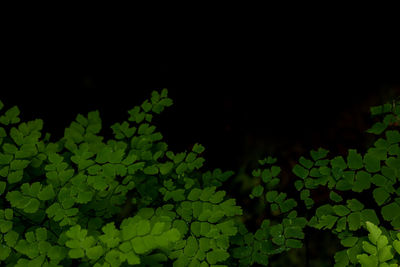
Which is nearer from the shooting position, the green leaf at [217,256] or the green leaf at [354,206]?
the green leaf at [217,256]

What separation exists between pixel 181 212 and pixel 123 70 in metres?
2.07

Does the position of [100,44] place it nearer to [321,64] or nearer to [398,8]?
[321,64]

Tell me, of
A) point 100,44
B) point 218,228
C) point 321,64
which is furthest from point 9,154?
point 321,64

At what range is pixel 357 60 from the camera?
11.8 ft

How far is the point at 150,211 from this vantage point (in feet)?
5.96

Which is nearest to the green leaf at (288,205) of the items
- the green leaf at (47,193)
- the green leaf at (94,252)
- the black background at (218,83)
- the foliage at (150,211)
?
the foliage at (150,211)

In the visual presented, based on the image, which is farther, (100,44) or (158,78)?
(158,78)

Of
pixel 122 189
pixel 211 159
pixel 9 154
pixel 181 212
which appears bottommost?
pixel 181 212

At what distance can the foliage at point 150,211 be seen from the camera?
1403 mm

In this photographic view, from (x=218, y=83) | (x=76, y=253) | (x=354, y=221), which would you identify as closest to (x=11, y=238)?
(x=76, y=253)

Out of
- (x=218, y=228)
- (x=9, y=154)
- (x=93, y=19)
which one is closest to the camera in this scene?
(x=218, y=228)

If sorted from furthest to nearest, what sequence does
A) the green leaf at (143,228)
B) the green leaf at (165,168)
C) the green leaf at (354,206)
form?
the green leaf at (165,168), the green leaf at (354,206), the green leaf at (143,228)

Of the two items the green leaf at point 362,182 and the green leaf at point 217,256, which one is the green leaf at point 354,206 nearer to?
the green leaf at point 362,182

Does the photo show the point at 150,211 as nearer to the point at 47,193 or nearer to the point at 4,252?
the point at 47,193
